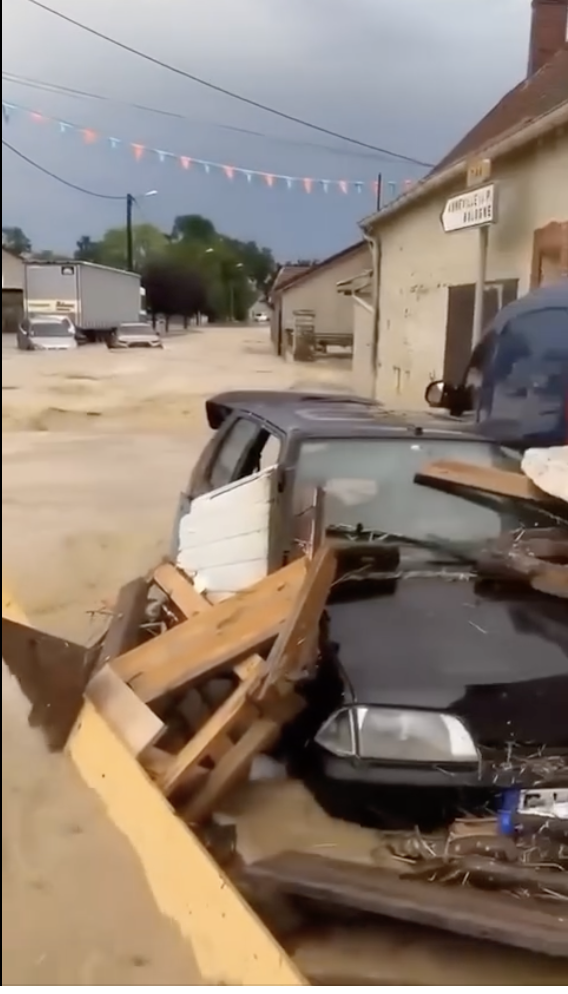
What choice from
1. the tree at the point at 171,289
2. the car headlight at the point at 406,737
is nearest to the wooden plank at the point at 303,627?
the car headlight at the point at 406,737

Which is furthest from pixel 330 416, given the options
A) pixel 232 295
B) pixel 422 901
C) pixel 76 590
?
pixel 232 295

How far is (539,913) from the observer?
264 cm

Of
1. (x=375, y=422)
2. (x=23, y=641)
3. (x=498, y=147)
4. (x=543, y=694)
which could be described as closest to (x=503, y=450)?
(x=375, y=422)

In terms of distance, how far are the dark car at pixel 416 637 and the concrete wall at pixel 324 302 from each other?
3063 centimetres

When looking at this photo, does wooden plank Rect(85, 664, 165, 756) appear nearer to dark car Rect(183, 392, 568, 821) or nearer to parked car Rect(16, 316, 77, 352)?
dark car Rect(183, 392, 568, 821)

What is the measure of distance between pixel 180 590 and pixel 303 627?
4.34 ft

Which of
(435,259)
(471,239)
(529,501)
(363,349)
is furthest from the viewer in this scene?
(363,349)

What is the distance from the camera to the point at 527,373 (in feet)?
17.0

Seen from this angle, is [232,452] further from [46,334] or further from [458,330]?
[46,334]

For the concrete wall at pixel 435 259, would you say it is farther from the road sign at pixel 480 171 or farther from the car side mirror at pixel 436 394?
the car side mirror at pixel 436 394

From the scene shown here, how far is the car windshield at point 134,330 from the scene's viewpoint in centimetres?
3875

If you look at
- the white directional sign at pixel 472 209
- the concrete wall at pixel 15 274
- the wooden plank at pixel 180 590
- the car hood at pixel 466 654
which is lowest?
the wooden plank at pixel 180 590

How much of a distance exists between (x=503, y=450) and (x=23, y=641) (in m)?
2.05

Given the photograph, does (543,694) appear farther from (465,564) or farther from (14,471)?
(14,471)
